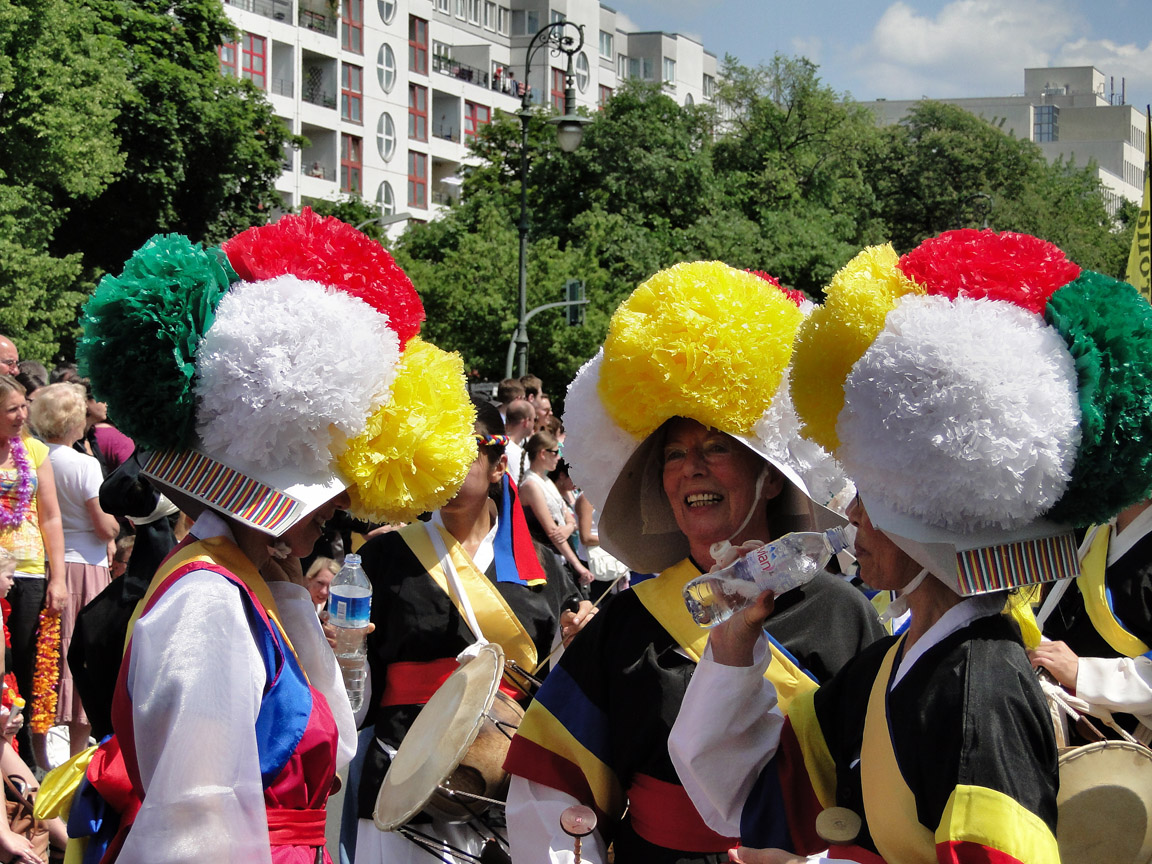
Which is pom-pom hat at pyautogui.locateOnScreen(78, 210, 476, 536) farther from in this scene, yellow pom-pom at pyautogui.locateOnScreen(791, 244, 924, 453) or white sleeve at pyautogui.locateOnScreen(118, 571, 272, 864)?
yellow pom-pom at pyautogui.locateOnScreen(791, 244, 924, 453)

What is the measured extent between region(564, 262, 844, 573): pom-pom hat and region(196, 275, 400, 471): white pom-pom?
0.66 m

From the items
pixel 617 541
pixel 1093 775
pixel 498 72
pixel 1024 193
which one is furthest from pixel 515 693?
pixel 498 72

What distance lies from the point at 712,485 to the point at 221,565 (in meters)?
1.13

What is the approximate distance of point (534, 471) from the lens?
8898mm

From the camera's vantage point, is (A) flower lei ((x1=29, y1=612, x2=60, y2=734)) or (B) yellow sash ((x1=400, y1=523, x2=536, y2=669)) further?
(A) flower lei ((x1=29, y1=612, x2=60, y2=734))

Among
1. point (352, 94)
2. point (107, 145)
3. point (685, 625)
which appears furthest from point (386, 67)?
point (685, 625)

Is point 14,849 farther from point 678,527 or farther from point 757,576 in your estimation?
point 757,576

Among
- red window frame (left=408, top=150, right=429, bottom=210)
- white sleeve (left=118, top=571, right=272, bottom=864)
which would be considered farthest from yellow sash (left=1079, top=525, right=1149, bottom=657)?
red window frame (left=408, top=150, right=429, bottom=210)

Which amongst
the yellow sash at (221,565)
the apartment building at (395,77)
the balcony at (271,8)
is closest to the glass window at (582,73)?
the apartment building at (395,77)

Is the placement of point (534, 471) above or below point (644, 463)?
below

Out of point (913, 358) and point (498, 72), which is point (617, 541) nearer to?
point (913, 358)

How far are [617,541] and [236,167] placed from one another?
28019 mm

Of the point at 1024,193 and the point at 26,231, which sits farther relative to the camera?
the point at 1024,193

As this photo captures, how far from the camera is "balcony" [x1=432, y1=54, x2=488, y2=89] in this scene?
196 feet
